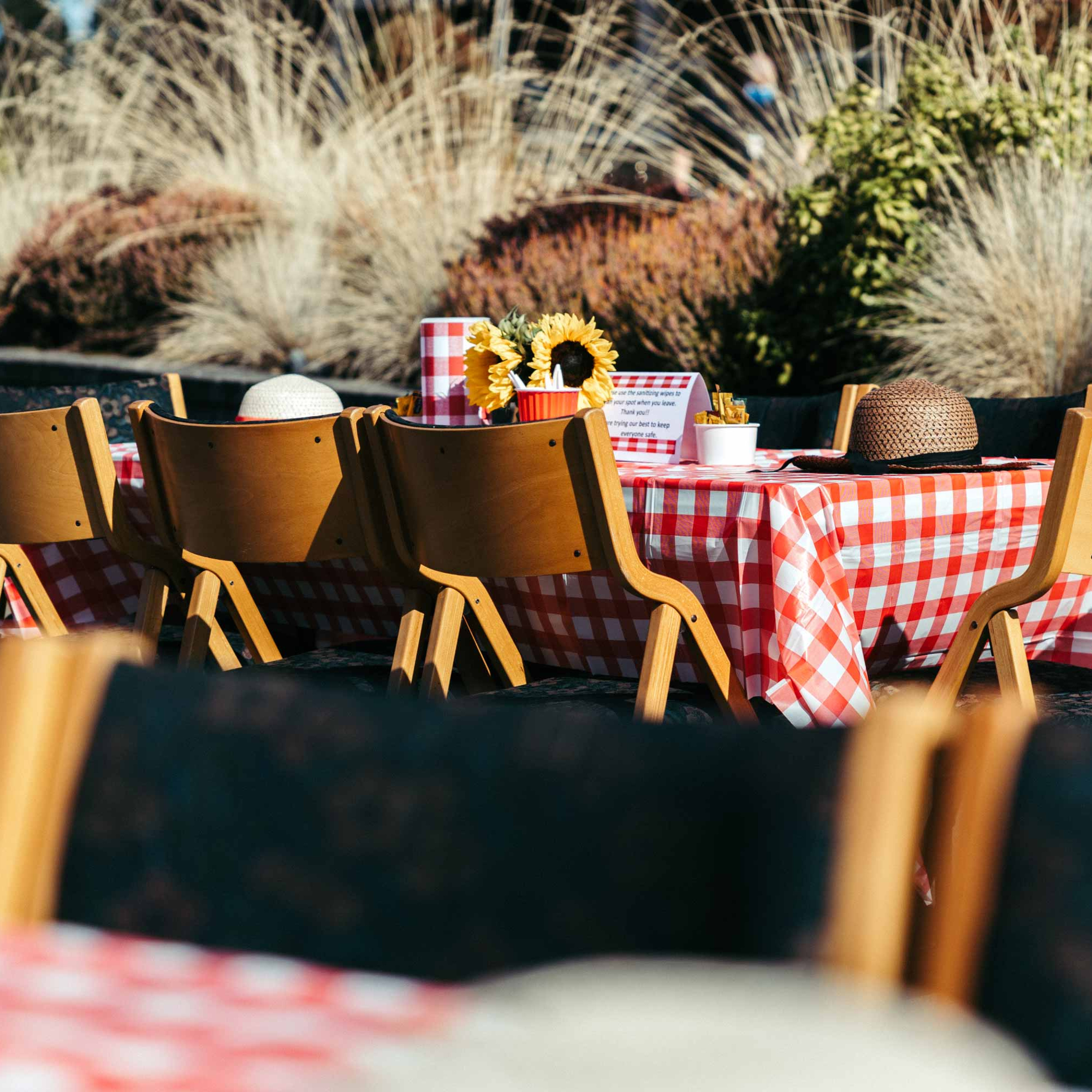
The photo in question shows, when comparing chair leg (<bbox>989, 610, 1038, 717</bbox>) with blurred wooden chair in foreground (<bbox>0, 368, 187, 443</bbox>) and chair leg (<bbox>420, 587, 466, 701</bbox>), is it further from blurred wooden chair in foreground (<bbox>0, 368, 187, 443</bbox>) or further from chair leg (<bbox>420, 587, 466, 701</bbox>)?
blurred wooden chair in foreground (<bbox>0, 368, 187, 443</bbox>)

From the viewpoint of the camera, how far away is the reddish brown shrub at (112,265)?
8.92 m

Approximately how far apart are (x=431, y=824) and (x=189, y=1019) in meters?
0.12

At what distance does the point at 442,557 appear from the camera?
2.21 meters

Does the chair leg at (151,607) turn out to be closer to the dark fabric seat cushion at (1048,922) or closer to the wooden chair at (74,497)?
the wooden chair at (74,497)

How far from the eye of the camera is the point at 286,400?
2.99 metres

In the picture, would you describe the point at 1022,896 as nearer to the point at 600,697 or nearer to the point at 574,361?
the point at 600,697

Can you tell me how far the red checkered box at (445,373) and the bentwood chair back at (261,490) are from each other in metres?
0.41

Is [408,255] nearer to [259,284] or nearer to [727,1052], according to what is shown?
[259,284]

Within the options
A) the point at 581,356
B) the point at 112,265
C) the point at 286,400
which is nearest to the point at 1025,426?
the point at 581,356

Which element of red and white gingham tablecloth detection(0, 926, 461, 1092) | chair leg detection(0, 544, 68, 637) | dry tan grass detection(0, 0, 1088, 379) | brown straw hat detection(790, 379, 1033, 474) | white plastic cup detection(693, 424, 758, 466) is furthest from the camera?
dry tan grass detection(0, 0, 1088, 379)

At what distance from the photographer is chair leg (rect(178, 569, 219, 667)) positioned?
108 inches

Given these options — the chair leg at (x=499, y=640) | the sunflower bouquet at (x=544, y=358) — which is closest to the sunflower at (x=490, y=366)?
the sunflower bouquet at (x=544, y=358)

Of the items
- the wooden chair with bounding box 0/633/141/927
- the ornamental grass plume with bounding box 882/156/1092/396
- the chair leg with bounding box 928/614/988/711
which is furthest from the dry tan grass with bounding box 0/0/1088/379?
the wooden chair with bounding box 0/633/141/927

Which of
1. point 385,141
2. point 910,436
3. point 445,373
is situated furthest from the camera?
point 385,141
